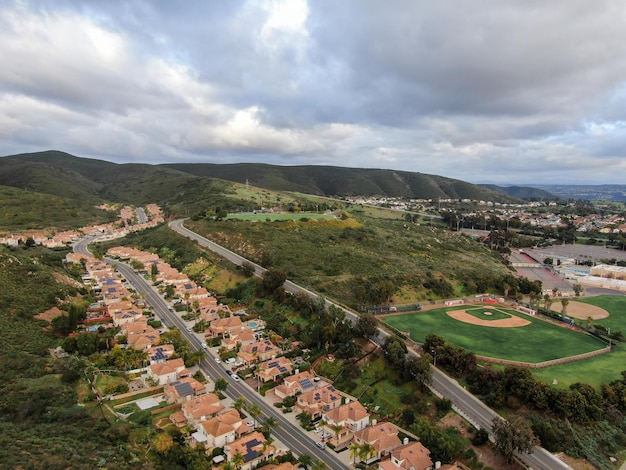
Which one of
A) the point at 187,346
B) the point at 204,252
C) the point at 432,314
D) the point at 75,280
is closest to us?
the point at 187,346

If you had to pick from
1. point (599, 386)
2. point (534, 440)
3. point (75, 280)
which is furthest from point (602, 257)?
point (75, 280)

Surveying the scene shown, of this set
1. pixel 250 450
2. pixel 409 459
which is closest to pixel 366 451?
pixel 409 459

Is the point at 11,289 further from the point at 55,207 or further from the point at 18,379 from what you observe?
the point at 55,207

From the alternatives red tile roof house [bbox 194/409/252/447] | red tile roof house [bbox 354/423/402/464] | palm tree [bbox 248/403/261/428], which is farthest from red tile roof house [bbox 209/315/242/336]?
red tile roof house [bbox 354/423/402/464]

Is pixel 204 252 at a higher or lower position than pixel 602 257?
higher

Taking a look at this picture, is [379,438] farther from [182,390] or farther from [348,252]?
[348,252]

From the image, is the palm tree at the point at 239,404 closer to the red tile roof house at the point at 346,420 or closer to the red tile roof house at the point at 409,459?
the red tile roof house at the point at 346,420

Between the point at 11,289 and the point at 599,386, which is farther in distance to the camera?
the point at 11,289
